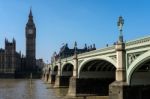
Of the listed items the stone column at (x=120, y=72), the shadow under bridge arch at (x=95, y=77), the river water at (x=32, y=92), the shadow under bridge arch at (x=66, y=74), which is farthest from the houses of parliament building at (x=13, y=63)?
the stone column at (x=120, y=72)

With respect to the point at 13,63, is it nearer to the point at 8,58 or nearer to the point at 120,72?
the point at 8,58

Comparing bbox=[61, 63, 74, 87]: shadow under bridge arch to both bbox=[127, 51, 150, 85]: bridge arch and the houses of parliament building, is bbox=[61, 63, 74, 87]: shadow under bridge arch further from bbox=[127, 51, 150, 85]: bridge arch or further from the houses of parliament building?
the houses of parliament building

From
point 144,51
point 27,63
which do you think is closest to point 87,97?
point 144,51

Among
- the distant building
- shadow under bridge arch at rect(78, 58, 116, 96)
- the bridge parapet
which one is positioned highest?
the distant building

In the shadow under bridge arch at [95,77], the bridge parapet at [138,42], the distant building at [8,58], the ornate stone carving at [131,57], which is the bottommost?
the shadow under bridge arch at [95,77]

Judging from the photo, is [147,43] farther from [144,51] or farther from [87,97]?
[87,97]

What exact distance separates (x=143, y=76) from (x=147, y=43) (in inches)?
247

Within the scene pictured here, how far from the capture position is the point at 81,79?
53469mm

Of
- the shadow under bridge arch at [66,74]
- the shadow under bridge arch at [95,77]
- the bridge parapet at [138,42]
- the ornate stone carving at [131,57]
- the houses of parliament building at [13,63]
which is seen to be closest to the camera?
the bridge parapet at [138,42]

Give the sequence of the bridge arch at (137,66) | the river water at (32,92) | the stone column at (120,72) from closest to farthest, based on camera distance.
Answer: the bridge arch at (137,66) → the stone column at (120,72) → the river water at (32,92)

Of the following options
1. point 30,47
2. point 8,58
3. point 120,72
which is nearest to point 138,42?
point 120,72

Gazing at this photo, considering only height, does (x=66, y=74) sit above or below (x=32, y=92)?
above

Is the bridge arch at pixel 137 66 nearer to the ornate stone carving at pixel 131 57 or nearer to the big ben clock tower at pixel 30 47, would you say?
the ornate stone carving at pixel 131 57

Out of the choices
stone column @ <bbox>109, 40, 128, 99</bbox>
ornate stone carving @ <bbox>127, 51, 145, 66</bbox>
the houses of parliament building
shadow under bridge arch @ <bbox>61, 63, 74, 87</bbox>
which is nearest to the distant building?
the houses of parliament building
